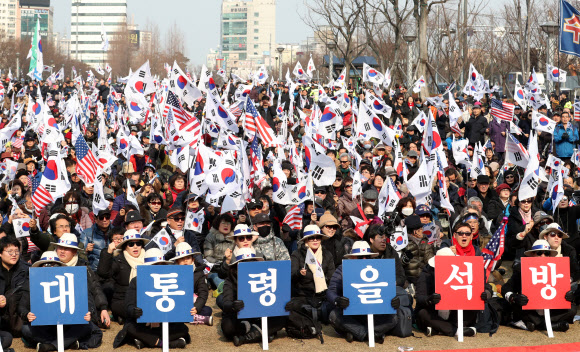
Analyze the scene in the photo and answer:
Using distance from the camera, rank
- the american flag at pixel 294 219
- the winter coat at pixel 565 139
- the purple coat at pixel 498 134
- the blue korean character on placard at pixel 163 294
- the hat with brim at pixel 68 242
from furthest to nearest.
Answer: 1. the purple coat at pixel 498 134
2. the winter coat at pixel 565 139
3. the american flag at pixel 294 219
4. the hat with brim at pixel 68 242
5. the blue korean character on placard at pixel 163 294

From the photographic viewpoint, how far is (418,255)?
39.4 ft

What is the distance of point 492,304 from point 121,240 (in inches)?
185

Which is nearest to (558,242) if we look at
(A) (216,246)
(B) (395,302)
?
(B) (395,302)

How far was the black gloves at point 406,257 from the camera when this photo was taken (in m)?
12.0

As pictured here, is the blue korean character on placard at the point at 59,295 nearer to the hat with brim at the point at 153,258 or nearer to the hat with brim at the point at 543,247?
the hat with brim at the point at 153,258

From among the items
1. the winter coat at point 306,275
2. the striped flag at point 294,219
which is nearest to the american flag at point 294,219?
the striped flag at point 294,219

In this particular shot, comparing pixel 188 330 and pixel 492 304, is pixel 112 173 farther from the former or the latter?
pixel 492 304

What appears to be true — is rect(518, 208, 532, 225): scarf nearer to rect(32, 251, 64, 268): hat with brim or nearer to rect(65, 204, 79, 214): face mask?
rect(65, 204, 79, 214): face mask

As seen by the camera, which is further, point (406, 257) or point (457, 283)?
point (406, 257)

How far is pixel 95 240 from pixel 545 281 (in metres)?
6.06

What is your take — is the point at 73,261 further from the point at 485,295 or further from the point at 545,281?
the point at 545,281

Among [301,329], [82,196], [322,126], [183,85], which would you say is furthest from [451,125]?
[301,329]

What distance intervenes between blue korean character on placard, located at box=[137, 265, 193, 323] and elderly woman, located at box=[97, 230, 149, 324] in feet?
2.48

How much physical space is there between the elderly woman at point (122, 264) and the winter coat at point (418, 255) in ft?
11.7
